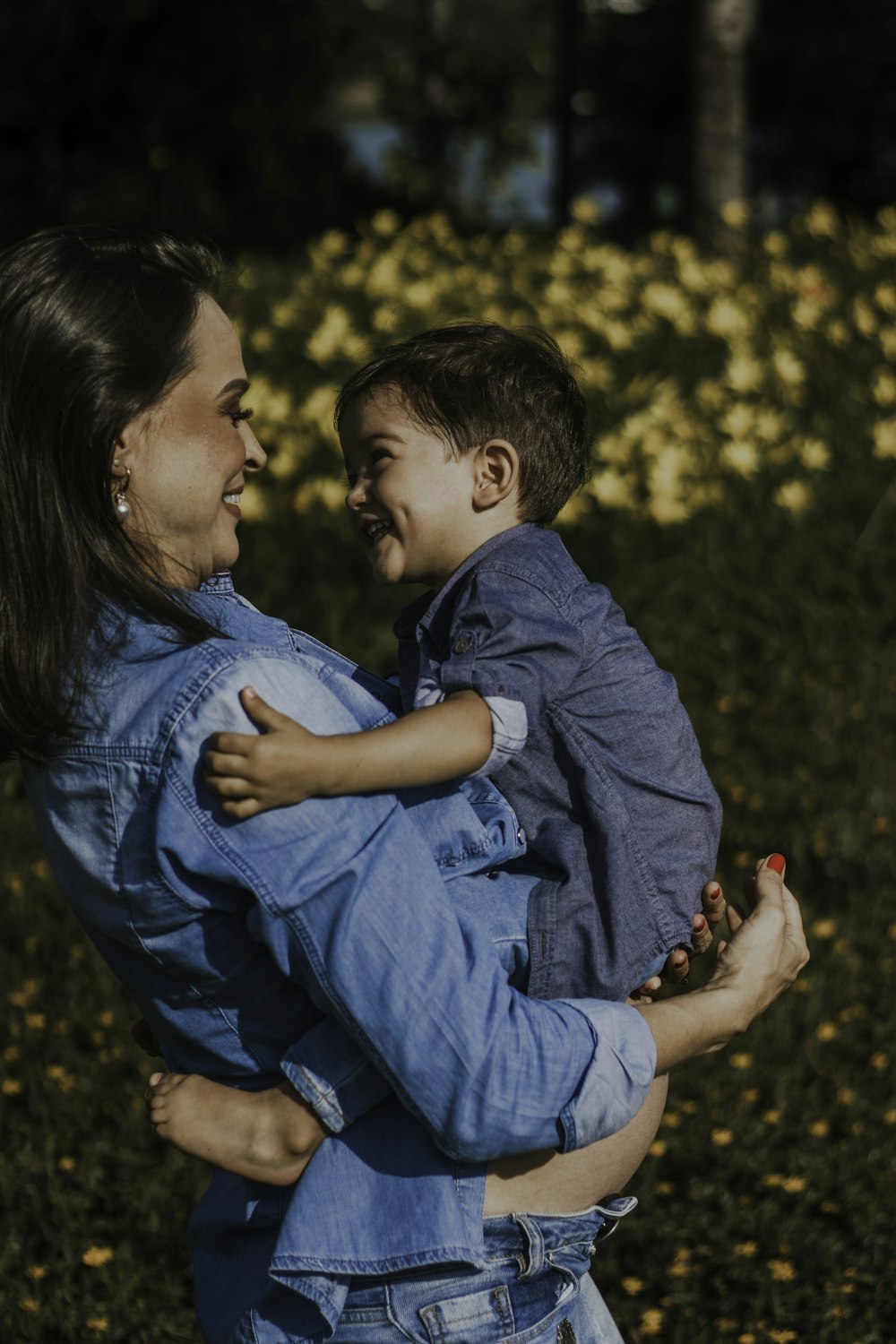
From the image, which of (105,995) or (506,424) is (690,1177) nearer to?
(105,995)

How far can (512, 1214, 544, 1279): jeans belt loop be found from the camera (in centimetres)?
163

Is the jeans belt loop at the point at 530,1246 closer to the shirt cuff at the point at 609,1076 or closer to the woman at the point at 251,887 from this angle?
the woman at the point at 251,887

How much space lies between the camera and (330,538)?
4938 millimetres

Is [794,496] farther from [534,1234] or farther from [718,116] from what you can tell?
[718,116]

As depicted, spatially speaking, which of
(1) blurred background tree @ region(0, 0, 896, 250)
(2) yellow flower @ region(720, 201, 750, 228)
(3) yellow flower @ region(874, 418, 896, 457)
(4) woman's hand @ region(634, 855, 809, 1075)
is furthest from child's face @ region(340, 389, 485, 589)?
(1) blurred background tree @ region(0, 0, 896, 250)

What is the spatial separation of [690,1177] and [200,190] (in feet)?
39.3

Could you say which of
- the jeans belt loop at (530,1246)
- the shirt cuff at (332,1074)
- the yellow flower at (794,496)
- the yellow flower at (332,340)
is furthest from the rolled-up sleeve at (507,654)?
the yellow flower at (332,340)

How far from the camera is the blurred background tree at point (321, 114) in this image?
14023mm

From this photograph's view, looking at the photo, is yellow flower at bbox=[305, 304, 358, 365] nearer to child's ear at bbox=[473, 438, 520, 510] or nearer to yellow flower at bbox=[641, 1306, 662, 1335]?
yellow flower at bbox=[641, 1306, 662, 1335]

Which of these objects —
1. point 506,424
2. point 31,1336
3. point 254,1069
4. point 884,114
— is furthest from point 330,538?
point 884,114

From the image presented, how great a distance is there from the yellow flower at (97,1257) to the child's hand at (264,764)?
6.32ft

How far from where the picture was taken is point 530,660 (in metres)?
1.75

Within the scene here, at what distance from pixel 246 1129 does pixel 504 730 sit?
46cm

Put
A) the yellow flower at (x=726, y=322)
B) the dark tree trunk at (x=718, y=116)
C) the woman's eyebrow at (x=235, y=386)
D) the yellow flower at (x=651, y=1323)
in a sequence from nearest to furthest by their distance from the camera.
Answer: the woman's eyebrow at (x=235, y=386), the yellow flower at (x=651, y=1323), the yellow flower at (x=726, y=322), the dark tree trunk at (x=718, y=116)
